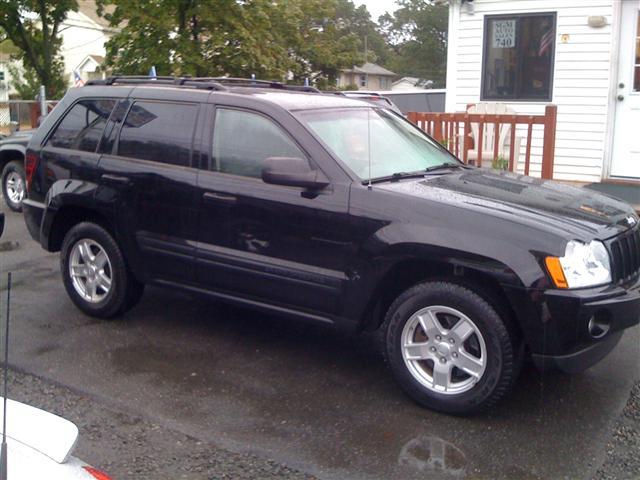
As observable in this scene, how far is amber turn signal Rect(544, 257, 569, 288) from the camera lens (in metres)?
4.12

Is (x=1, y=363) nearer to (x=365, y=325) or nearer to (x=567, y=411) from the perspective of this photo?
(x=365, y=325)

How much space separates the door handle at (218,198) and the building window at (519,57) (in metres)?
7.55

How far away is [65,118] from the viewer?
628 centimetres

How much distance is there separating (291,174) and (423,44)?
7028 cm

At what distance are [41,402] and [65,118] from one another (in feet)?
8.29

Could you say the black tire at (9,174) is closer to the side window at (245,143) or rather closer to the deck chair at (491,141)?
the deck chair at (491,141)

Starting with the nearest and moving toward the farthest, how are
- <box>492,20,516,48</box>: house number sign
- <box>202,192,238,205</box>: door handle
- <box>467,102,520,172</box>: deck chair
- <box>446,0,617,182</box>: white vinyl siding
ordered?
1. <box>202,192,238,205</box>: door handle
2. <box>467,102,520,172</box>: deck chair
3. <box>446,0,617,182</box>: white vinyl siding
4. <box>492,20,516,48</box>: house number sign

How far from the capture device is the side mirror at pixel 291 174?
15.6ft

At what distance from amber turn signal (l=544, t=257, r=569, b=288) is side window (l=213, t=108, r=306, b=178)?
5.78 feet

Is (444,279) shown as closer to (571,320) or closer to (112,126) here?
(571,320)

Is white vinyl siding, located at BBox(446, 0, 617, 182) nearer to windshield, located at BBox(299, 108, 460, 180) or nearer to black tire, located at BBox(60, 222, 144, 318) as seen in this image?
windshield, located at BBox(299, 108, 460, 180)

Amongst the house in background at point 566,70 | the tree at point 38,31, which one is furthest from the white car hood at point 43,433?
the tree at point 38,31

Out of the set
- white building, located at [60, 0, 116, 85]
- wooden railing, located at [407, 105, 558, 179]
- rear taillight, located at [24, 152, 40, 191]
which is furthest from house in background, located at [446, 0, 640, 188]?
white building, located at [60, 0, 116, 85]

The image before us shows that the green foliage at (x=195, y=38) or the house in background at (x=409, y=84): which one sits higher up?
the green foliage at (x=195, y=38)
